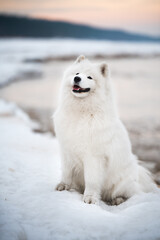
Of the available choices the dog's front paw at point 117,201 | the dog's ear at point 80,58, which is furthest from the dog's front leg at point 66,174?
the dog's ear at point 80,58

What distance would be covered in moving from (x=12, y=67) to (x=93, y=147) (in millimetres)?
17018

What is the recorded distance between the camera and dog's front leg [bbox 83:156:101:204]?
3230 mm

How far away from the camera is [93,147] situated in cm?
321

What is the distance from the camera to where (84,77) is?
10.9ft

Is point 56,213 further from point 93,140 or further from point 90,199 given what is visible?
point 93,140

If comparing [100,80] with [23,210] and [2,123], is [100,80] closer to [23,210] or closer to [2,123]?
[23,210]

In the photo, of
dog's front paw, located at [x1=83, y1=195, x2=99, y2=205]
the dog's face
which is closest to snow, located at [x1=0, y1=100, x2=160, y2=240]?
dog's front paw, located at [x1=83, y1=195, x2=99, y2=205]

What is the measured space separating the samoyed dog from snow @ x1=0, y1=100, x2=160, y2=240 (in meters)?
0.24

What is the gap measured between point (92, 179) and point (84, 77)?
1376 millimetres

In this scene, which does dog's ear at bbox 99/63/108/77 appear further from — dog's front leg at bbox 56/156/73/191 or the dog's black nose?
dog's front leg at bbox 56/156/73/191

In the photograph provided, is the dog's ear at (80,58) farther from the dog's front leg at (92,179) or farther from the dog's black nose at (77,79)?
the dog's front leg at (92,179)

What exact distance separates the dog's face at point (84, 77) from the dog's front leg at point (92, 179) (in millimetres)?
909

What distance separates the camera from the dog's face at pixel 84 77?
10.8ft

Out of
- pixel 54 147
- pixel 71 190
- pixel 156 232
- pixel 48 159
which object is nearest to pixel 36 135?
pixel 54 147
